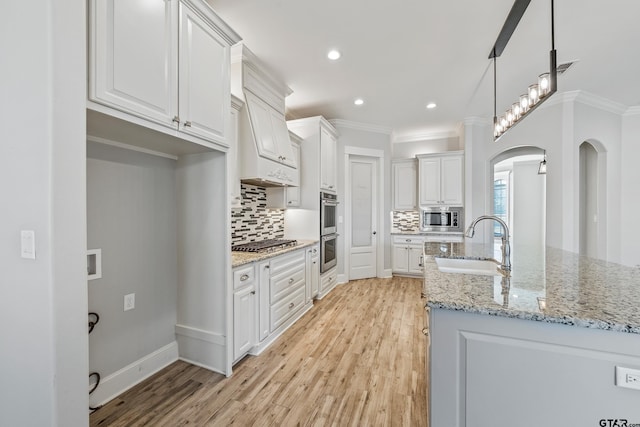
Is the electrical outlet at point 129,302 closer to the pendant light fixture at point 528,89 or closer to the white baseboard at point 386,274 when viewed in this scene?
the pendant light fixture at point 528,89

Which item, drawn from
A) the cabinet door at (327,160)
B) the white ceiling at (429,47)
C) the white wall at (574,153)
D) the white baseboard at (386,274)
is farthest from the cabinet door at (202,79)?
the white wall at (574,153)

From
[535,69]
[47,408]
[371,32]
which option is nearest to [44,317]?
[47,408]

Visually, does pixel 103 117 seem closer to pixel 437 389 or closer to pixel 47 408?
pixel 47 408

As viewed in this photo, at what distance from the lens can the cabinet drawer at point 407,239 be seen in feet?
16.6

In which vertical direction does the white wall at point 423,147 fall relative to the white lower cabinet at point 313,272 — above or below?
above

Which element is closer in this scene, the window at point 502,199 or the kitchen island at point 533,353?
the kitchen island at point 533,353

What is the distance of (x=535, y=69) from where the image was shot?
3.01 metres

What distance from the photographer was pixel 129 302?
6.34ft

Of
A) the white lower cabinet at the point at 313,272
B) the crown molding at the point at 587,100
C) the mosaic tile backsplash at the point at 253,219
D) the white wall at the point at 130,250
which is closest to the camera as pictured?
the white wall at the point at 130,250

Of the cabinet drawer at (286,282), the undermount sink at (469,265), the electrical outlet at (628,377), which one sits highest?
the undermount sink at (469,265)

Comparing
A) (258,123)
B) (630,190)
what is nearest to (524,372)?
(258,123)

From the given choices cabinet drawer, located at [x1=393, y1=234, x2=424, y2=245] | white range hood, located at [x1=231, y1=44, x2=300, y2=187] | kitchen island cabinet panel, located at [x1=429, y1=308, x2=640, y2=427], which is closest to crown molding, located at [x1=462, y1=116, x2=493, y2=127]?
cabinet drawer, located at [x1=393, y1=234, x2=424, y2=245]

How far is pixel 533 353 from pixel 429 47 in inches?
108

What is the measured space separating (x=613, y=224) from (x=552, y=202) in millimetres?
1143
